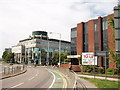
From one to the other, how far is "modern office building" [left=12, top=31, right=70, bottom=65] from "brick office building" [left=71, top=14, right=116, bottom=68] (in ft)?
163

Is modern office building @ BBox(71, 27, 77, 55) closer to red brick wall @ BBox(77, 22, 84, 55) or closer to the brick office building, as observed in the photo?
the brick office building

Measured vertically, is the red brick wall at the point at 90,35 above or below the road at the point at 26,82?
above

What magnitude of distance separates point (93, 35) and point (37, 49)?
219 ft

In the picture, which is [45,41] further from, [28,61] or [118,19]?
[118,19]

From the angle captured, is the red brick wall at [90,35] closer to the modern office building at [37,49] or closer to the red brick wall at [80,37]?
the red brick wall at [80,37]

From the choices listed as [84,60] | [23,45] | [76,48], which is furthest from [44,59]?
[84,60]

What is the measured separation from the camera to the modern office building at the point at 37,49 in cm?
11794

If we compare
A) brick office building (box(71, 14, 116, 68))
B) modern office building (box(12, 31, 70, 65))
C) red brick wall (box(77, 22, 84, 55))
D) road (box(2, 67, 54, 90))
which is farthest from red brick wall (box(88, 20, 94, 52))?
modern office building (box(12, 31, 70, 65))

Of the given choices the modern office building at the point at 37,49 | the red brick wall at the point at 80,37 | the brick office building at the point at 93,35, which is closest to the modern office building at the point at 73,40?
the brick office building at the point at 93,35

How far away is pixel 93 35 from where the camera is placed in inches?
2288

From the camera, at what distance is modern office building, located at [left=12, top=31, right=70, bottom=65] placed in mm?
117938

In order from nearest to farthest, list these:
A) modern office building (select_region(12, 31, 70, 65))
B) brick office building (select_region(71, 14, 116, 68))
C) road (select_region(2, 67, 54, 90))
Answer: road (select_region(2, 67, 54, 90)) → brick office building (select_region(71, 14, 116, 68)) → modern office building (select_region(12, 31, 70, 65))

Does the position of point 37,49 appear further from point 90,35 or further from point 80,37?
point 90,35

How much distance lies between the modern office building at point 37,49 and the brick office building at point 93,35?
163 feet
